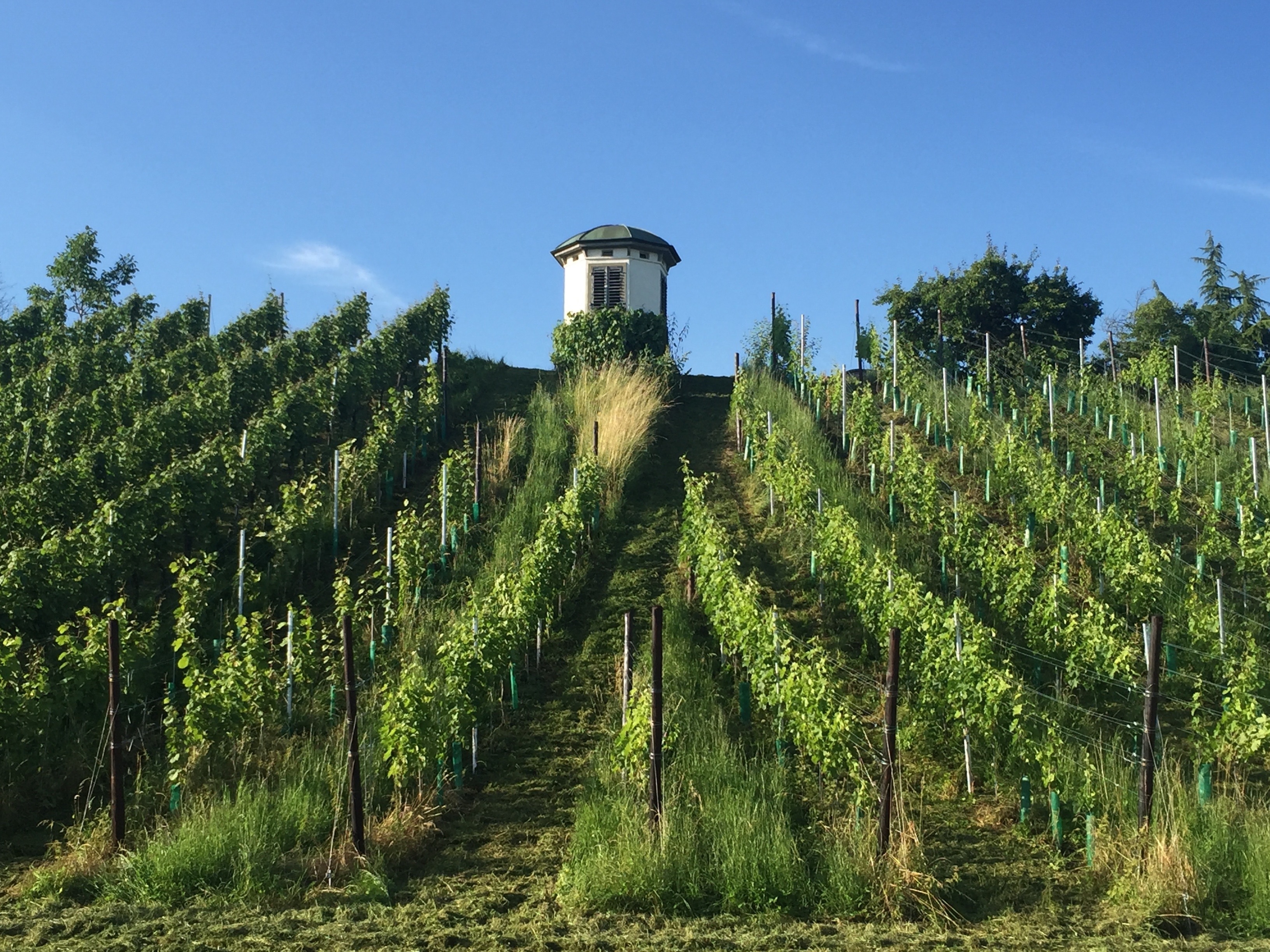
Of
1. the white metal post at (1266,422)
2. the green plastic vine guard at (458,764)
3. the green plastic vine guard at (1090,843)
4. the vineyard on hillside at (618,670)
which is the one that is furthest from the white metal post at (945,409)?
the green plastic vine guard at (458,764)

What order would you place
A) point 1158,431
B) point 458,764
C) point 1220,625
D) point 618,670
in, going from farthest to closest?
point 1158,431 → point 618,670 → point 1220,625 → point 458,764

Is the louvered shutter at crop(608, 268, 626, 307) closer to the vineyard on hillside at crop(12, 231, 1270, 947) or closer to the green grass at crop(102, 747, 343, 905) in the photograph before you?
the vineyard on hillside at crop(12, 231, 1270, 947)

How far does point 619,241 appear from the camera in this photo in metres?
24.4

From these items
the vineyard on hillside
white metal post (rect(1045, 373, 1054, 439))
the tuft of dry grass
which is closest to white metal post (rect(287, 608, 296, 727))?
the vineyard on hillside

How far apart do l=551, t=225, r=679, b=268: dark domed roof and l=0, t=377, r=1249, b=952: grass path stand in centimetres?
1621

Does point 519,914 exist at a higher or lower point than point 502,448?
lower

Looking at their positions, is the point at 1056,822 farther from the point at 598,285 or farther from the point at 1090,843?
the point at 598,285

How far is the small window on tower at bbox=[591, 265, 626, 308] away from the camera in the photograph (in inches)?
956

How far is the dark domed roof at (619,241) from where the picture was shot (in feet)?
80.0

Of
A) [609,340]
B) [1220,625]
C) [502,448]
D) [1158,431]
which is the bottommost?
[1220,625]

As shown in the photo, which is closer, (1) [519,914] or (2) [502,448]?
(1) [519,914]

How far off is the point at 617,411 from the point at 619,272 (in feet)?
23.7

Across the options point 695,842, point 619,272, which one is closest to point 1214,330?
point 619,272

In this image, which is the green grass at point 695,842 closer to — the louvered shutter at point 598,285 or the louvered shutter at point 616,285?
the louvered shutter at point 616,285
